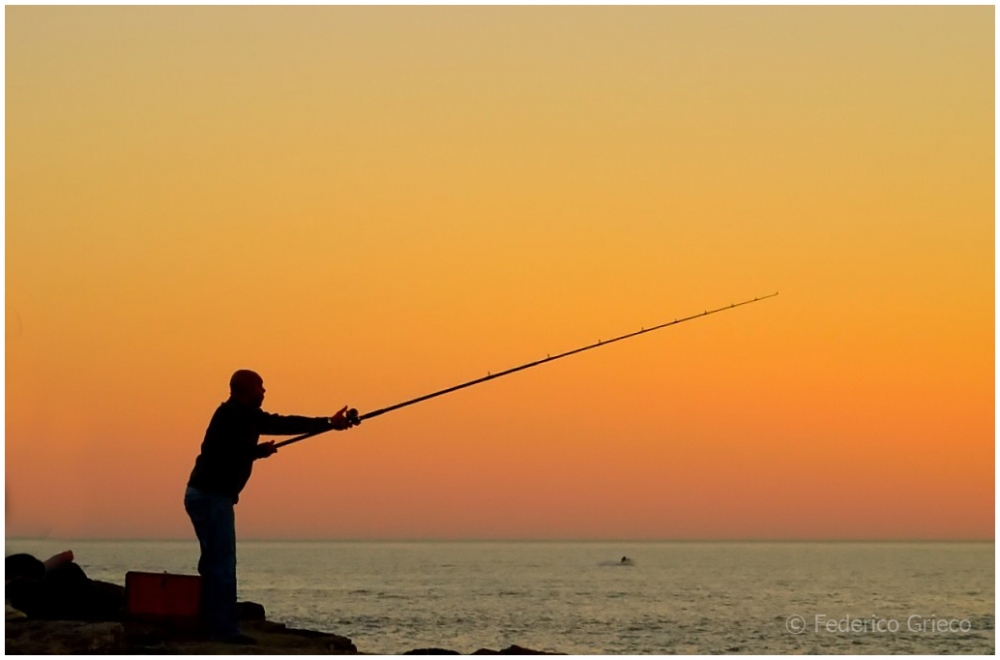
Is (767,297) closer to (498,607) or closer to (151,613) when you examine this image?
(151,613)

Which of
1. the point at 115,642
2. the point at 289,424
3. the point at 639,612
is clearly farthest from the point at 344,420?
the point at 639,612

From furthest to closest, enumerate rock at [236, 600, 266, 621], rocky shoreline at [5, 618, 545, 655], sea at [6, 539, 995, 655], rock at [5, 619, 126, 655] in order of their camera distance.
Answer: sea at [6, 539, 995, 655] < rock at [236, 600, 266, 621] < rock at [5, 619, 126, 655] < rocky shoreline at [5, 618, 545, 655]

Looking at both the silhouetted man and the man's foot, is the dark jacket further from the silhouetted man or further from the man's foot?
the man's foot

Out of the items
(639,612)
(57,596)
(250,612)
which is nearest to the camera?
(57,596)

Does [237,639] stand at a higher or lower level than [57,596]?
lower

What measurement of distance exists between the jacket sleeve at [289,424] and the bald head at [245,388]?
Result: 0.15 m

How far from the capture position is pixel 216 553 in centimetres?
1156

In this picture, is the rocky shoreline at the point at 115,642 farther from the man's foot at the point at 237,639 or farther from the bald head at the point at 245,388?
the bald head at the point at 245,388

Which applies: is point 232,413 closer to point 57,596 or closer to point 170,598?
point 170,598

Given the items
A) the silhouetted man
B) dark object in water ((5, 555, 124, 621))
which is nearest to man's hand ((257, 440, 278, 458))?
the silhouetted man

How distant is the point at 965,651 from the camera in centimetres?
4609

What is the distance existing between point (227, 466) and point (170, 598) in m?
1.21

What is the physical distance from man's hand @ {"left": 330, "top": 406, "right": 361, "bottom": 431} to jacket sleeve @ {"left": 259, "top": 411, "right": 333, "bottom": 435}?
7 centimetres

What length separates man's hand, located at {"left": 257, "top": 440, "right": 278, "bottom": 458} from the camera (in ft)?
38.7
